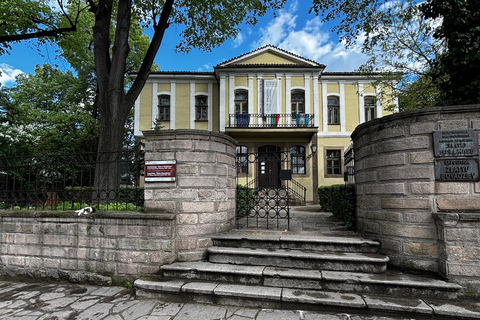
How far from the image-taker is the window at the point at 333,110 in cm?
1716

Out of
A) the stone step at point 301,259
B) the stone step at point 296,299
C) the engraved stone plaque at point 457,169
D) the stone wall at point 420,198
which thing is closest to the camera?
the stone step at point 296,299

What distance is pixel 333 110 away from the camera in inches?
679

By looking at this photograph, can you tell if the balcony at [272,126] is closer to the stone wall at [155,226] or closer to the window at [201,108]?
the window at [201,108]

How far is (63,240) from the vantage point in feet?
15.1

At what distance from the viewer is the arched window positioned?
17156 mm

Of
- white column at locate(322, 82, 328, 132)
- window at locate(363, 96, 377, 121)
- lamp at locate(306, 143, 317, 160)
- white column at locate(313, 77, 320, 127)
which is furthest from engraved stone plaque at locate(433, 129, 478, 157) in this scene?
window at locate(363, 96, 377, 121)

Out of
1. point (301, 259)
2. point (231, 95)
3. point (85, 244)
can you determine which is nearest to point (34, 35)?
point (85, 244)

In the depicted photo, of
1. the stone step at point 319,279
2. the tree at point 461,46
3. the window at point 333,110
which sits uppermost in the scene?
the window at point 333,110

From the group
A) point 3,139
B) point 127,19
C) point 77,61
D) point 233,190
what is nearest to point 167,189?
point 233,190

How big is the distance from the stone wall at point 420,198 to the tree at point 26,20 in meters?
9.17

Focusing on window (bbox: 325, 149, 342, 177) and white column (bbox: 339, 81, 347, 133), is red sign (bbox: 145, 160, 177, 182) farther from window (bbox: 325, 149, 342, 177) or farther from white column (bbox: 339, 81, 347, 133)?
white column (bbox: 339, 81, 347, 133)

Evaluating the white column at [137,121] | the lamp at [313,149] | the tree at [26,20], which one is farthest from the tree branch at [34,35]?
the lamp at [313,149]

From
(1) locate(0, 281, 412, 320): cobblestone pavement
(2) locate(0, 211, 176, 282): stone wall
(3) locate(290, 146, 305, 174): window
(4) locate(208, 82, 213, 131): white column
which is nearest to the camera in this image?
(1) locate(0, 281, 412, 320): cobblestone pavement

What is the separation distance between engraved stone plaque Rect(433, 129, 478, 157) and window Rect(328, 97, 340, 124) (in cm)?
1411
